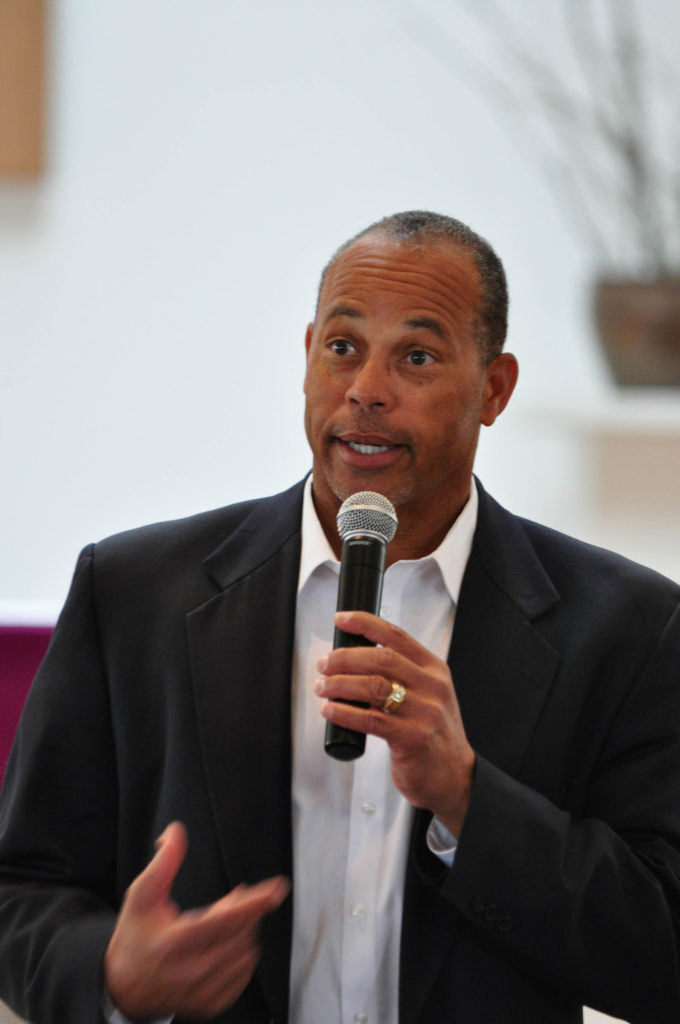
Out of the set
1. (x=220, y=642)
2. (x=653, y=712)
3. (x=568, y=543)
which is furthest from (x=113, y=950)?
(x=568, y=543)

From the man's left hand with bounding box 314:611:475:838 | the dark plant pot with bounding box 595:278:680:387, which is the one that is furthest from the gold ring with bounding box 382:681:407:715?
the dark plant pot with bounding box 595:278:680:387

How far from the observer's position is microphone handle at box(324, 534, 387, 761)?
1062 millimetres

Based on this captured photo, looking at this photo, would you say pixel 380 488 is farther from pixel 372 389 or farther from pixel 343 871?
pixel 343 871

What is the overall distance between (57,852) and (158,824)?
12 centimetres

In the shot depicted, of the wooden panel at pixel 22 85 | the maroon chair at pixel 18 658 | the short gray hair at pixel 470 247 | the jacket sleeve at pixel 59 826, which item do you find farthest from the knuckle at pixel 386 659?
the wooden panel at pixel 22 85

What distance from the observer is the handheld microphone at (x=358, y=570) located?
1063mm

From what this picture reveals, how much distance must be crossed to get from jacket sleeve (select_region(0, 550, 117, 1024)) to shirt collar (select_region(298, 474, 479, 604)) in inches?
11.0

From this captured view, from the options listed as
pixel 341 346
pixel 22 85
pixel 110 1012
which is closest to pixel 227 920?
pixel 110 1012

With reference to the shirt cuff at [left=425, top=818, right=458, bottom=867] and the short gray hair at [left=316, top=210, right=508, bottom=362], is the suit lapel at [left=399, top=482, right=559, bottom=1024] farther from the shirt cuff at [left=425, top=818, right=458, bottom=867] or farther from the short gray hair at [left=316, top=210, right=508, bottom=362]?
the short gray hair at [left=316, top=210, right=508, bottom=362]

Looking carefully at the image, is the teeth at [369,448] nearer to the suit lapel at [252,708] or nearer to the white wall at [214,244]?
the suit lapel at [252,708]

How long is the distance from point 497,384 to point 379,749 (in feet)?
1.73

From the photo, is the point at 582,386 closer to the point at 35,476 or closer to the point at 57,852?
the point at 35,476

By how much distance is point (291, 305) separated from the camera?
2.63 m

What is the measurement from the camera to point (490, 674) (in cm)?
146
